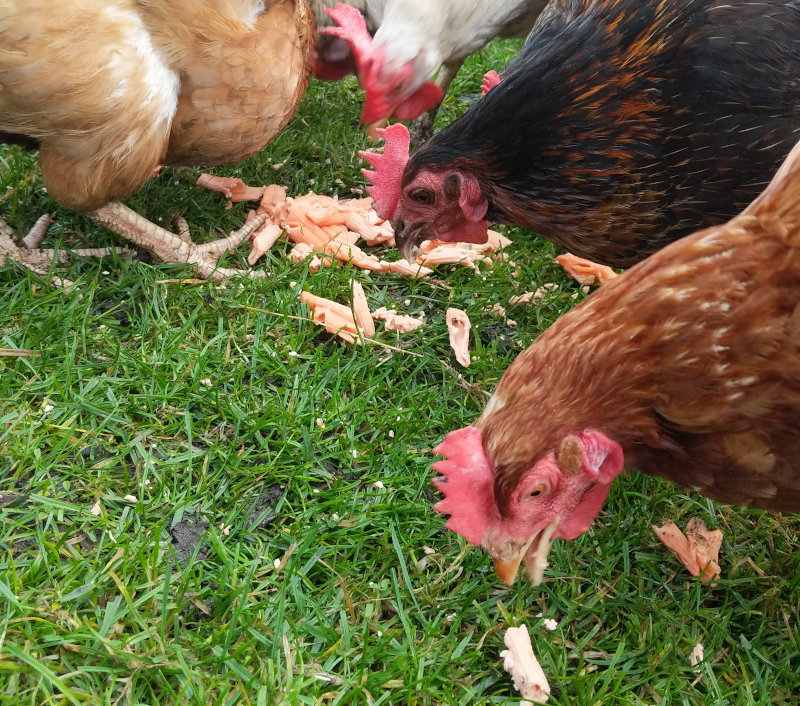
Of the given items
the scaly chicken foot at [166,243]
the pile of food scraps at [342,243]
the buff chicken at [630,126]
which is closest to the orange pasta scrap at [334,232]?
the pile of food scraps at [342,243]

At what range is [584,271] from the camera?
9.01ft

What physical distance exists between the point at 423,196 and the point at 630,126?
2.38 feet

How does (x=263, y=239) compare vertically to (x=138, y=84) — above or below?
below

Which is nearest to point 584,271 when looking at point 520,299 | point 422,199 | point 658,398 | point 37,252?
point 520,299

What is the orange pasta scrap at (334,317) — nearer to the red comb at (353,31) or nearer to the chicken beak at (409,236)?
the chicken beak at (409,236)

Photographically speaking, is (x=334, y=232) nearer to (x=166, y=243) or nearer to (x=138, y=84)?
(x=166, y=243)

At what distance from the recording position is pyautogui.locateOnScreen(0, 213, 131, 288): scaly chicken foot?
7.65 feet

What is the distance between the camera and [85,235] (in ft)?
8.43

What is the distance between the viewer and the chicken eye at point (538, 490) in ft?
4.30

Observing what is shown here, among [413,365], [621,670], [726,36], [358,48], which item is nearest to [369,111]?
[358,48]

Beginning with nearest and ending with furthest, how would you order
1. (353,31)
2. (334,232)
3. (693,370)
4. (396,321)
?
1. (693,370)
2. (396,321)
3. (353,31)
4. (334,232)

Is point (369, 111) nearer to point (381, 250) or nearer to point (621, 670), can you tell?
point (381, 250)

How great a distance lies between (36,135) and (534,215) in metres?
1.55

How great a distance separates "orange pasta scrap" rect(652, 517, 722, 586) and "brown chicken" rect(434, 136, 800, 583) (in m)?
0.46
